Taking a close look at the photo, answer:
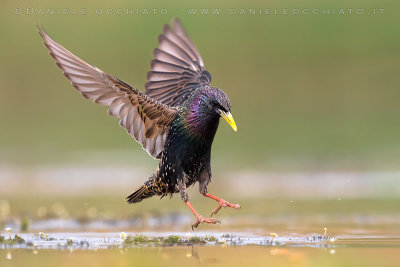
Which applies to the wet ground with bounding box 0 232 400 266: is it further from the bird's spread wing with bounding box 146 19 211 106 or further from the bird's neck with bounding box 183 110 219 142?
the bird's spread wing with bounding box 146 19 211 106

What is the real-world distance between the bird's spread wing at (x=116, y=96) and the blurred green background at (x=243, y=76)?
6.42 m

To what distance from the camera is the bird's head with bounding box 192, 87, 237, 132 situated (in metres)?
7.84

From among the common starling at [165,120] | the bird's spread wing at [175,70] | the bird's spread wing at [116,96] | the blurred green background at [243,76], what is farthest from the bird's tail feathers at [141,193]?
the blurred green background at [243,76]

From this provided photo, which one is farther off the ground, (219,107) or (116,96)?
(116,96)

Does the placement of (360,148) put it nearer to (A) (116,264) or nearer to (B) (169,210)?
(B) (169,210)

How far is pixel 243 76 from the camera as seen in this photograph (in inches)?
811

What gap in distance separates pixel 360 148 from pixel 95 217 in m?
6.13

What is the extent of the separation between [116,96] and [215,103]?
88 centimetres

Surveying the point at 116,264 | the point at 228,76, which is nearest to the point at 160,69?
the point at 116,264

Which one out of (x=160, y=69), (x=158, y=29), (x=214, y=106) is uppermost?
(x=158, y=29)

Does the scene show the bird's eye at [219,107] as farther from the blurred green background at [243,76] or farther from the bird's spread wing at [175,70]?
the blurred green background at [243,76]

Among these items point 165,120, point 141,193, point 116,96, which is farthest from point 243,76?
point 116,96

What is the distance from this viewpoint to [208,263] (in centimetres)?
694

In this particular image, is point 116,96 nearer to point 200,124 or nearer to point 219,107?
point 200,124
